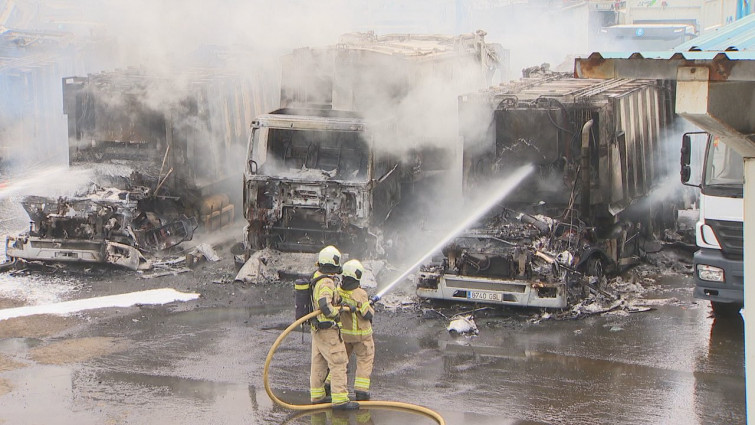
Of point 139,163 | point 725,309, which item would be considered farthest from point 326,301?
point 139,163

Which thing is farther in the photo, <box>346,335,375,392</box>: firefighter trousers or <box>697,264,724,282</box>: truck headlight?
<box>697,264,724,282</box>: truck headlight

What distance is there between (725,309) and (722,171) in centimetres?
170

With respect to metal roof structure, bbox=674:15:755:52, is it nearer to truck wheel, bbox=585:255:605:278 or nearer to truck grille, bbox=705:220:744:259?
truck grille, bbox=705:220:744:259

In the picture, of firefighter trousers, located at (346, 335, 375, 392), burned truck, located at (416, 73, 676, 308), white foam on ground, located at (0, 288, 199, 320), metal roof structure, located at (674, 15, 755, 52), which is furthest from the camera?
white foam on ground, located at (0, 288, 199, 320)

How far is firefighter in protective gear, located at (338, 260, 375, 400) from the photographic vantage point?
27.3 ft

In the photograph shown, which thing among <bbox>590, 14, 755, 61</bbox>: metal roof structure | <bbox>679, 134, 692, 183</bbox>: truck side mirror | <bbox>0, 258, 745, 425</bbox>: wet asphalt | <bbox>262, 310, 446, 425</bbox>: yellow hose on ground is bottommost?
<bbox>0, 258, 745, 425</bbox>: wet asphalt

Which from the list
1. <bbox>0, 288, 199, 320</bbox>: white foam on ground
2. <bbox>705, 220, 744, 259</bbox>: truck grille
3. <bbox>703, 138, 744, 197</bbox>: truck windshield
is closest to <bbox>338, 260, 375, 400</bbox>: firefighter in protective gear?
<bbox>705, 220, 744, 259</bbox>: truck grille

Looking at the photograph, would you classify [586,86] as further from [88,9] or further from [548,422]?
[88,9]

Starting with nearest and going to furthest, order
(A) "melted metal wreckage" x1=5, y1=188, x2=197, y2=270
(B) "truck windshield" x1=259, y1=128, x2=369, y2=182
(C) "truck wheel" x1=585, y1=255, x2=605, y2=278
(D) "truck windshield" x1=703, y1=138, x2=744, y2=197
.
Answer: (D) "truck windshield" x1=703, y1=138, x2=744, y2=197
(C) "truck wheel" x1=585, y1=255, x2=605, y2=278
(B) "truck windshield" x1=259, y1=128, x2=369, y2=182
(A) "melted metal wreckage" x1=5, y1=188, x2=197, y2=270

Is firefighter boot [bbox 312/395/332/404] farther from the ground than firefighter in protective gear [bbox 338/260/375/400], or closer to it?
closer to it

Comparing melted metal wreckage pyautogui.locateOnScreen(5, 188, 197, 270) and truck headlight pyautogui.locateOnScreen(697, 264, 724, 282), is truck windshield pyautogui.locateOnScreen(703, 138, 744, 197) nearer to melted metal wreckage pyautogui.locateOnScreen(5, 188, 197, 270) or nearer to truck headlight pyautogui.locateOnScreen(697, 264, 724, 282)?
truck headlight pyautogui.locateOnScreen(697, 264, 724, 282)

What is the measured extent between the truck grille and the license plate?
247 cm

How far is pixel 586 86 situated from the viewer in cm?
1398

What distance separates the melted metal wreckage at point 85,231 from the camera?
45.3ft
